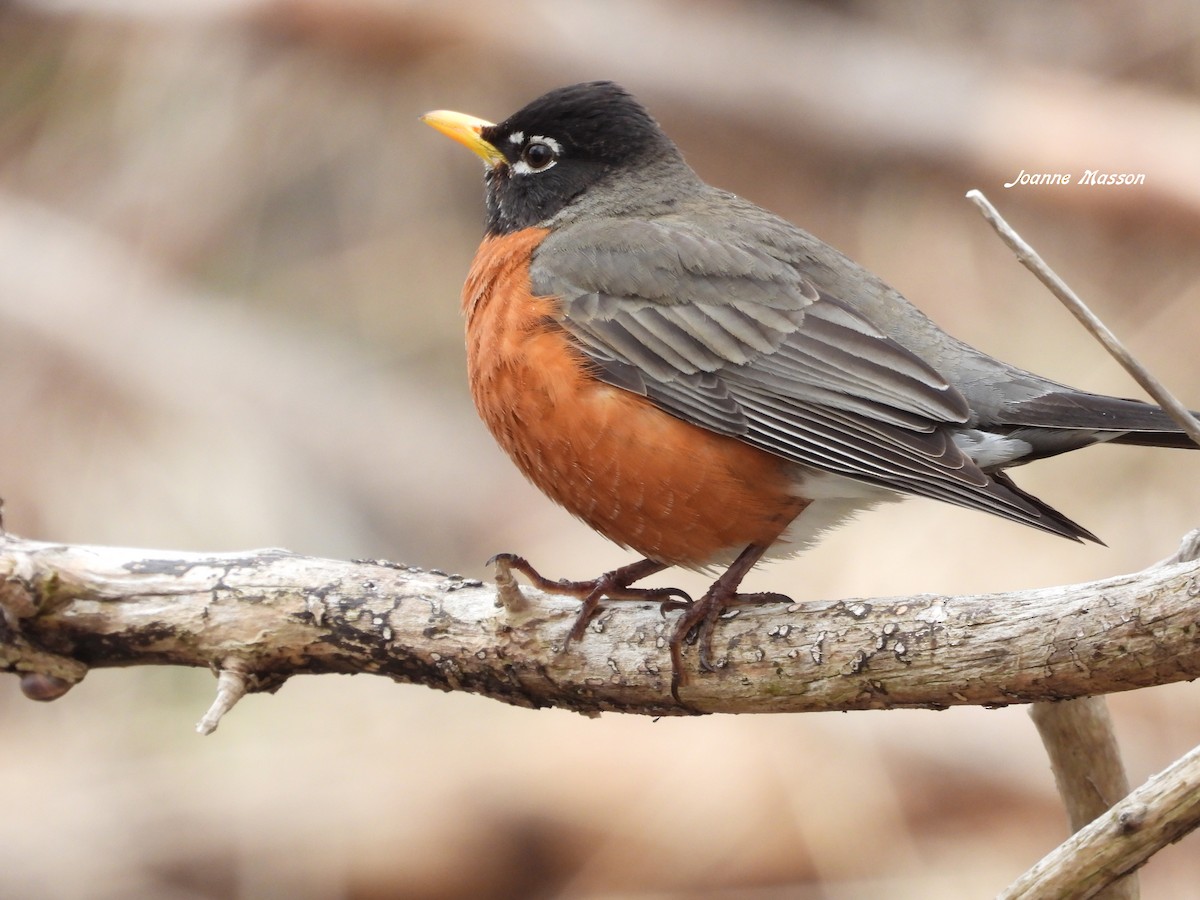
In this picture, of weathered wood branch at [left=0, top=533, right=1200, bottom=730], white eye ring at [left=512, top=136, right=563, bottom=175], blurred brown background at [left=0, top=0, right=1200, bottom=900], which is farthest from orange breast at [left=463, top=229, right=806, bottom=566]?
blurred brown background at [left=0, top=0, right=1200, bottom=900]

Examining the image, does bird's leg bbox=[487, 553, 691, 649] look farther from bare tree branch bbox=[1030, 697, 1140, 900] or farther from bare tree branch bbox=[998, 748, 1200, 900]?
bare tree branch bbox=[998, 748, 1200, 900]

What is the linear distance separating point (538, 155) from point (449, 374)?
10.4 ft

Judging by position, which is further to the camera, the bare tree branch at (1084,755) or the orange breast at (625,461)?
the orange breast at (625,461)

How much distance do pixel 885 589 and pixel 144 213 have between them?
385 cm

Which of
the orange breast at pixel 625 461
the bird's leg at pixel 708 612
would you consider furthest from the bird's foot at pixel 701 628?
the orange breast at pixel 625 461

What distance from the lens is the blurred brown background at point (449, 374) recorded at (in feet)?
14.5

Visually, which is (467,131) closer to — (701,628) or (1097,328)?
(701,628)

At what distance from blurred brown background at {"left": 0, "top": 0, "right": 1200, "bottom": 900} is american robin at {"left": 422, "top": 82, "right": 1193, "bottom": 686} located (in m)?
1.57

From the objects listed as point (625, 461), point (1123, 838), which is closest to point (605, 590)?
point (625, 461)

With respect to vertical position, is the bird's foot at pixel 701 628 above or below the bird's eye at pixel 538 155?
below

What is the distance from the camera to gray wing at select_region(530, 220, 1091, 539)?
2.83 meters

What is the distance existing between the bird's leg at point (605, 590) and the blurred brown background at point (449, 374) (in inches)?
56.3

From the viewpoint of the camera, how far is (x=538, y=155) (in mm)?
3883

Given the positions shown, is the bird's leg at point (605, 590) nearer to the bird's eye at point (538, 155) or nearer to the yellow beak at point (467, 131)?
the bird's eye at point (538, 155)
